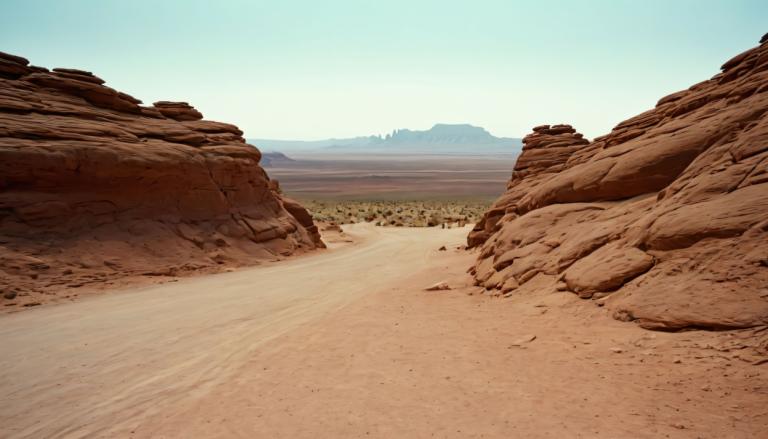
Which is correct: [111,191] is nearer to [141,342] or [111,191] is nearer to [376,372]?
[141,342]

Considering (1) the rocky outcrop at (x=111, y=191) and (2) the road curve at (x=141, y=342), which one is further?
(1) the rocky outcrop at (x=111, y=191)

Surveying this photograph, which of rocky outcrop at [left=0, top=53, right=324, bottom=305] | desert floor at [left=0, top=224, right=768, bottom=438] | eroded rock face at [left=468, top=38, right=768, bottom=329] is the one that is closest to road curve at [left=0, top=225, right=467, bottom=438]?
desert floor at [left=0, top=224, right=768, bottom=438]

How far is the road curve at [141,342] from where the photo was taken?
7309 mm

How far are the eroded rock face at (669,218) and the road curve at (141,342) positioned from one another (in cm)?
539

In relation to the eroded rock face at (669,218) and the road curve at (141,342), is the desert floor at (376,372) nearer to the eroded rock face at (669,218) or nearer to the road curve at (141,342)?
the road curve at (141,342)

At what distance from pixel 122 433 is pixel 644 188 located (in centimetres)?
1193

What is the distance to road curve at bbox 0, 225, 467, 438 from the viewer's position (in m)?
7.31

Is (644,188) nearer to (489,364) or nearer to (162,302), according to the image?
(489,364)

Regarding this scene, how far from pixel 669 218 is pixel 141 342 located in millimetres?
10528

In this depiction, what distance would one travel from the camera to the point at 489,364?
800 cm

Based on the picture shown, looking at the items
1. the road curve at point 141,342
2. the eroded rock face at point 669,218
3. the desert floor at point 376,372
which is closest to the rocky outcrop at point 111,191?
the road curve at point 141,342

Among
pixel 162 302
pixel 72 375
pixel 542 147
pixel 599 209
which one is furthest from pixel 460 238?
pixel 72 375

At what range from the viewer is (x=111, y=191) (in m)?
18.6

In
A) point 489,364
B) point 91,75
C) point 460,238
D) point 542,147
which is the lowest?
point 460,238
